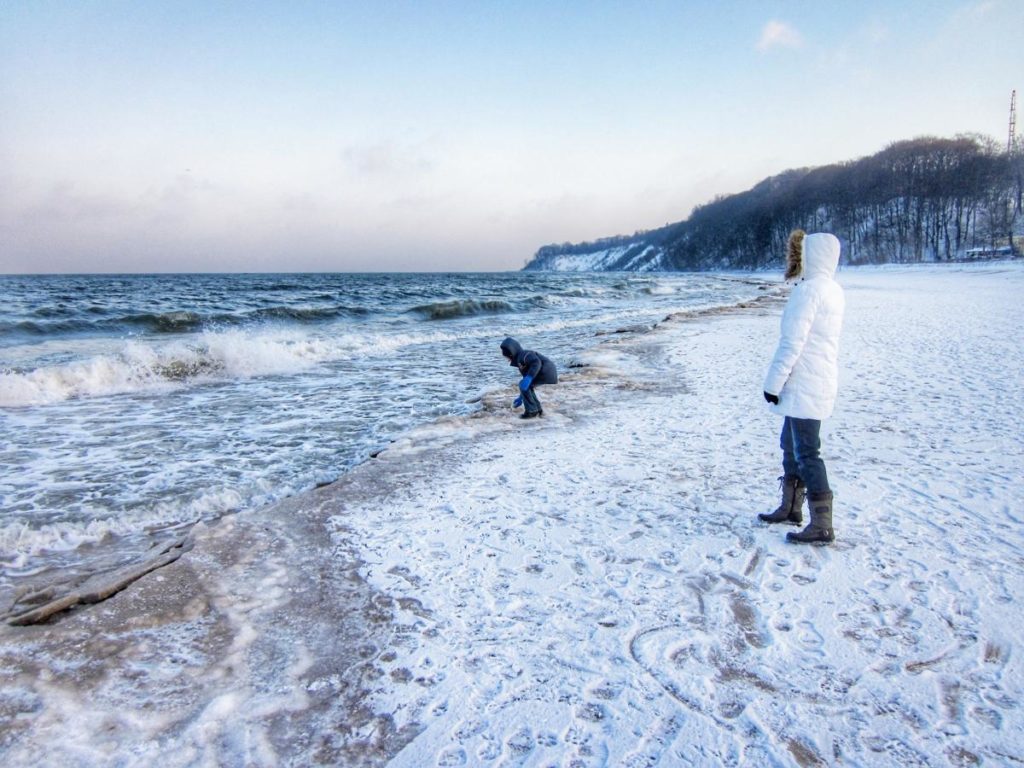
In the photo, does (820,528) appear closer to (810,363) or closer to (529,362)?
(810,363)

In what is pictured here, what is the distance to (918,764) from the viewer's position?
2232mm

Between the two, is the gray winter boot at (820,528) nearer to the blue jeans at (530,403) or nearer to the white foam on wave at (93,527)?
the blue jeans at (530,403)

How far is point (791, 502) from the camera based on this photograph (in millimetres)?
4406

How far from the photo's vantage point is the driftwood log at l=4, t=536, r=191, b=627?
3383 millimetres

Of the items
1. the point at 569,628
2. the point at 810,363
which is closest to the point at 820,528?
the point at 810,363

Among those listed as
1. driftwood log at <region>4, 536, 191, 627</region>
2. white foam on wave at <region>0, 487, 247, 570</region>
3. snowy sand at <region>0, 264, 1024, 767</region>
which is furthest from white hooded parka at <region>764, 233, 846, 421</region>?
white foam on wave at <region>0, 487, 247, 570</region>

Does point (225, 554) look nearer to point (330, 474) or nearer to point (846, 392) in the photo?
point (330, 474)

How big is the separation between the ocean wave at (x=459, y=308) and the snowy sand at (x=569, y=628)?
23791mm

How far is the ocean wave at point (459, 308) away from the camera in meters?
29.5

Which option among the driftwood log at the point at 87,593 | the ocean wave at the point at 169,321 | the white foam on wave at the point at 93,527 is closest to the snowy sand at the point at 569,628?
the driftwood log at the point at 87,593

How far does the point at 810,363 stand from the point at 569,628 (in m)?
2.56

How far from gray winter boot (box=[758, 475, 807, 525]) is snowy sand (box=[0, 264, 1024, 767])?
19 centimetres

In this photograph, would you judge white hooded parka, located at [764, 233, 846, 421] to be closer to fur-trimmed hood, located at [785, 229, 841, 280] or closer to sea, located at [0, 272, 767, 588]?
fur-trimmed hood, located at [785, 229, 841, 280]

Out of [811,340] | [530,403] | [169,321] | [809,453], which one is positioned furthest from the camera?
[169,321]
